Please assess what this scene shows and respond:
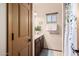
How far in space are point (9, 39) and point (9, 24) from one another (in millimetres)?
171

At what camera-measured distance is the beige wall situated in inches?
51.3

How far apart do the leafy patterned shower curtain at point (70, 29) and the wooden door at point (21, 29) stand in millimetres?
407

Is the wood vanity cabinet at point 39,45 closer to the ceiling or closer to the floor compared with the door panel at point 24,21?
closer to the floor

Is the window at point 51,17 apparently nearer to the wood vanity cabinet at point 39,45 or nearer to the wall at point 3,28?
the wood vanity cabinet at point 39,45

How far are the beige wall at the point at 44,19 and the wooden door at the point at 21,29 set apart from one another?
89 millimetres

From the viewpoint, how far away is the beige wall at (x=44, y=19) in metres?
1.30

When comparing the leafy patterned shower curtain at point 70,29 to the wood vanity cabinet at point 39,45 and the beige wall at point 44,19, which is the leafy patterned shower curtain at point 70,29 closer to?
the beige wall at point 44,19

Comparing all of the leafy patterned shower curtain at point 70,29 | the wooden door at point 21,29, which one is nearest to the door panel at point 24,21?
the wooden door at point 21,29

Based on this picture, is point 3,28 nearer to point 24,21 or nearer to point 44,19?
point 24,21

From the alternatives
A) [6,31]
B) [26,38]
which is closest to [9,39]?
[6,31]

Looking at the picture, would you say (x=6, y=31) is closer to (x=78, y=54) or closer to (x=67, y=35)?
(x=67, y=35)

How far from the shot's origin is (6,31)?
1310 mm

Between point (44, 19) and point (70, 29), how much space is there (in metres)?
0.31

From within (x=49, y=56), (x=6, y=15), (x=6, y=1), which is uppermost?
(x=6, y=1)
